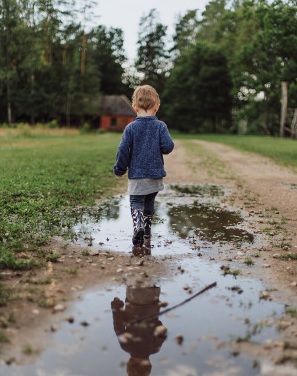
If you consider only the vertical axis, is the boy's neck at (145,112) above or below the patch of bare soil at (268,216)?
above

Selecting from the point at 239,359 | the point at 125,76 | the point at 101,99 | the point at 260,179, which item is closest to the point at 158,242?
the point at 239,359

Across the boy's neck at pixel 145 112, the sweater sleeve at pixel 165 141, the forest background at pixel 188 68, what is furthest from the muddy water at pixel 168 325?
the forest background at pixel 188 68

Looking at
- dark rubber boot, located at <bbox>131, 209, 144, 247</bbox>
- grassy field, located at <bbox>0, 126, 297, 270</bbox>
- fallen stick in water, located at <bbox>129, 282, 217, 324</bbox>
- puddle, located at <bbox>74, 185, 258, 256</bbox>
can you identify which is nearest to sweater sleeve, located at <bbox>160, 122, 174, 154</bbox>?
dark rubber boot, located at <bbox>131, 209, 144, 247</bbox>

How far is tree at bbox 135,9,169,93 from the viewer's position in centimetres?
8400

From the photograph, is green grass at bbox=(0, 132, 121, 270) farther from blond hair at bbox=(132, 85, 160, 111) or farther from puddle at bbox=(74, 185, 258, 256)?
blond hair at bbox=(132, 85, 160, 111)

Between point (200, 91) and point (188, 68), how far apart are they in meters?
4.16

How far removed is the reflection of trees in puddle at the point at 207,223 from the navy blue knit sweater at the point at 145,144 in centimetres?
135

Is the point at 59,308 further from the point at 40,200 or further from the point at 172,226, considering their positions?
the point at 40,200

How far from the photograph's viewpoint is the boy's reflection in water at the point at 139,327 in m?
3.35

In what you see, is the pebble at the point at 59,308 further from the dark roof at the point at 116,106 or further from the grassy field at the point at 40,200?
the dark roof at the point at 116,106

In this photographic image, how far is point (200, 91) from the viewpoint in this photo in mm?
68062

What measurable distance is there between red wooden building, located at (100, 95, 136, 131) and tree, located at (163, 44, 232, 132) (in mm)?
6139

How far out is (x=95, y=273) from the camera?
521 centimetres

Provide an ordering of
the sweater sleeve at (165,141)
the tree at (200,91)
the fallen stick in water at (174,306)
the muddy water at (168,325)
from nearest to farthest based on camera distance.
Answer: the muddy water at (168,325) → the fallen stick in water at (174,306) → the sweater sleeve at (165,141) → the tree at (200,91)
